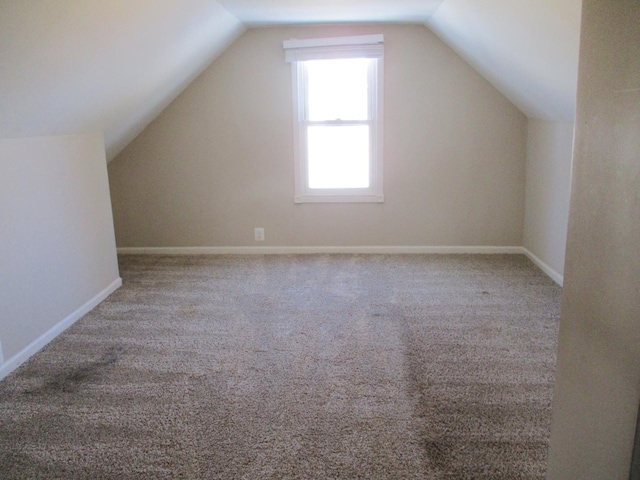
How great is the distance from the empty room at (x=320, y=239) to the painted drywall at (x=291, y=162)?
2 cm

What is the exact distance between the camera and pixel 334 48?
4676 millimetres

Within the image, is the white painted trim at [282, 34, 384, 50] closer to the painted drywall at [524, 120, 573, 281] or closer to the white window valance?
the white window valance

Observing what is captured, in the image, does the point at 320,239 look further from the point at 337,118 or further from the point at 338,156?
the point at 337,118

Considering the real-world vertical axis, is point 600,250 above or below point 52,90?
below

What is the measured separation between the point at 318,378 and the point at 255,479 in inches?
31.5

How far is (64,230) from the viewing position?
3.50 metres

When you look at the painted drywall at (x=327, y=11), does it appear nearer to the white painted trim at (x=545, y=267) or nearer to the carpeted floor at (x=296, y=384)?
the carpeted floor at (x=296, y=384)

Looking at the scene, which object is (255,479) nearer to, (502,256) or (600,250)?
(600,250)

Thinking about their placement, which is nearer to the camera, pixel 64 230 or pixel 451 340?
pixel 451 340

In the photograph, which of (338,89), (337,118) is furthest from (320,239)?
(338,89)

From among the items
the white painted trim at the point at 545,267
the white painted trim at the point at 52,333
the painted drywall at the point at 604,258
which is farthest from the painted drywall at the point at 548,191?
the white painted trim at the point at 52,333

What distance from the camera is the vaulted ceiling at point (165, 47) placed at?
242cm

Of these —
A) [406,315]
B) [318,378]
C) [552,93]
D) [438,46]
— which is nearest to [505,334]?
[406,315]

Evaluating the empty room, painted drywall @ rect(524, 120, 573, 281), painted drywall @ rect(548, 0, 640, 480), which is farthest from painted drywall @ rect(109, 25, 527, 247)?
painted drywall @ rect(548, 0, 640, 480)
